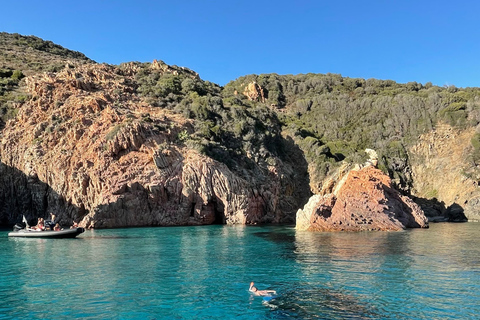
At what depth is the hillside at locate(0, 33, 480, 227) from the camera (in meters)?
44.1

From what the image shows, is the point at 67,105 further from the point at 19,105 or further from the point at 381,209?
the point at 381,209

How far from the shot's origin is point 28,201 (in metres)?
44.8

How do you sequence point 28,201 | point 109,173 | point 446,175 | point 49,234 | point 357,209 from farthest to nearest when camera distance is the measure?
point 446,175
point 28,201
point 109,173
point 357,209
point 49,234

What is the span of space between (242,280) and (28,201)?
37123 millimetres

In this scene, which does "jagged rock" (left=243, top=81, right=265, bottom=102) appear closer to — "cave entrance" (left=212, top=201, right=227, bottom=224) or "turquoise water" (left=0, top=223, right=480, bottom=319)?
"cave entrance" (left=212, top=201, right=227, bottom=224)

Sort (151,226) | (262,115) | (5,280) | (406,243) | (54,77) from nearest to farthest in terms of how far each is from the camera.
A: 1. (5,280)
2. (406,243)
3. (151,226)
4. (54,77)
5. (262,115)

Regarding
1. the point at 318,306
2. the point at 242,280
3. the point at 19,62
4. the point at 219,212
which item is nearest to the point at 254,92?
the point at 19,62

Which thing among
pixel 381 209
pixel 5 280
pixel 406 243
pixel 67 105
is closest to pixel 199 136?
pixel 67 105

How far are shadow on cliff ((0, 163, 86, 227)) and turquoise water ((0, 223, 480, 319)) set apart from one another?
16694mm

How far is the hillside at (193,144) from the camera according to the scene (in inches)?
1735

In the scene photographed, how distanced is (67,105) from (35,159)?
804 cm

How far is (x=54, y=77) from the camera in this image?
53.3 metres

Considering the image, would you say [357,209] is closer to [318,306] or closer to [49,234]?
[318,306]

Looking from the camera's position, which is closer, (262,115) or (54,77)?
(54,77)
